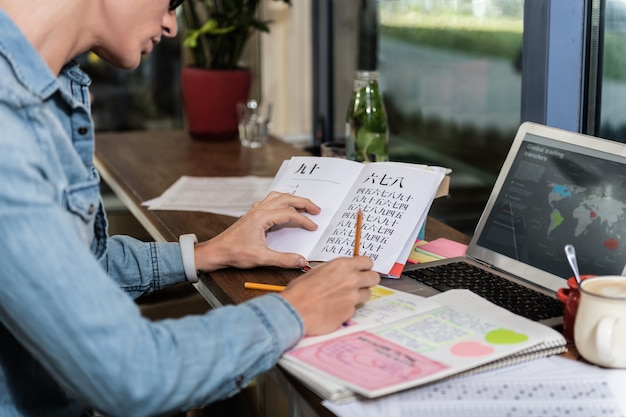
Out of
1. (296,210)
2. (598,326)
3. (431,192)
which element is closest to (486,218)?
(431,192)

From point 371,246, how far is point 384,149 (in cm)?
63

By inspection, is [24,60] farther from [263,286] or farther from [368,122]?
[368,122]

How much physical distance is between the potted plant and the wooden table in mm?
72

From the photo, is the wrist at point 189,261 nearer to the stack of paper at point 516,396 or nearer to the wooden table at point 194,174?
the wooden table at point 194,174

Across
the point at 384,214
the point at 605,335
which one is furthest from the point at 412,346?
the point at 384,214

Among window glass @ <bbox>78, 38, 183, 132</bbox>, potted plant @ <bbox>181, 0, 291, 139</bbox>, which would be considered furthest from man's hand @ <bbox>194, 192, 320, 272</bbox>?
window glass @ <bbox>78, 38, 183, 132</bbox>

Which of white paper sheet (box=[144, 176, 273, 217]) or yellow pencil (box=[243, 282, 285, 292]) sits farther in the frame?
white paper sheet (box=[144, 176, 273, 217])

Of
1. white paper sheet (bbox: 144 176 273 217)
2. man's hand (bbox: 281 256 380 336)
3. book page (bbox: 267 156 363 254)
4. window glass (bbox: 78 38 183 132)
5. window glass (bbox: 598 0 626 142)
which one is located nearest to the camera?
man's hand (bbox: 281 256 380 336)

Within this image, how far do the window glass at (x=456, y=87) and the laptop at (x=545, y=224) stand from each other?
393 millimetres

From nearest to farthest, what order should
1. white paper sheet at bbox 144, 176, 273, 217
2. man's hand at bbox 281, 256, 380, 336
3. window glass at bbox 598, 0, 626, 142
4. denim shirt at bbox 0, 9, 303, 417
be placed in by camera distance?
denim shirt at bbox 0, 9, 303, 417 → man's hand at bbox 281, 256, 380, 336 → window glass at bbox 598, 0, 626, 142 → white paper sheet at bbox 144, 176, 273, 217

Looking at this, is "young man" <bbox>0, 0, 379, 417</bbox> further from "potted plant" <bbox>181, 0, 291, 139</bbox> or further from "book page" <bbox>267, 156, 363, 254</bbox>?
"potted plant" <bbox>181, 0, 291, 139</bbox>

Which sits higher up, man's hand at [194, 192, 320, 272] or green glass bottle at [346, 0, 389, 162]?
green glass bottle at [346, 0, 389, 162]

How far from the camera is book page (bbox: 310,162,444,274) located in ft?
4.45

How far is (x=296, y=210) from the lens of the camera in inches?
57.5
